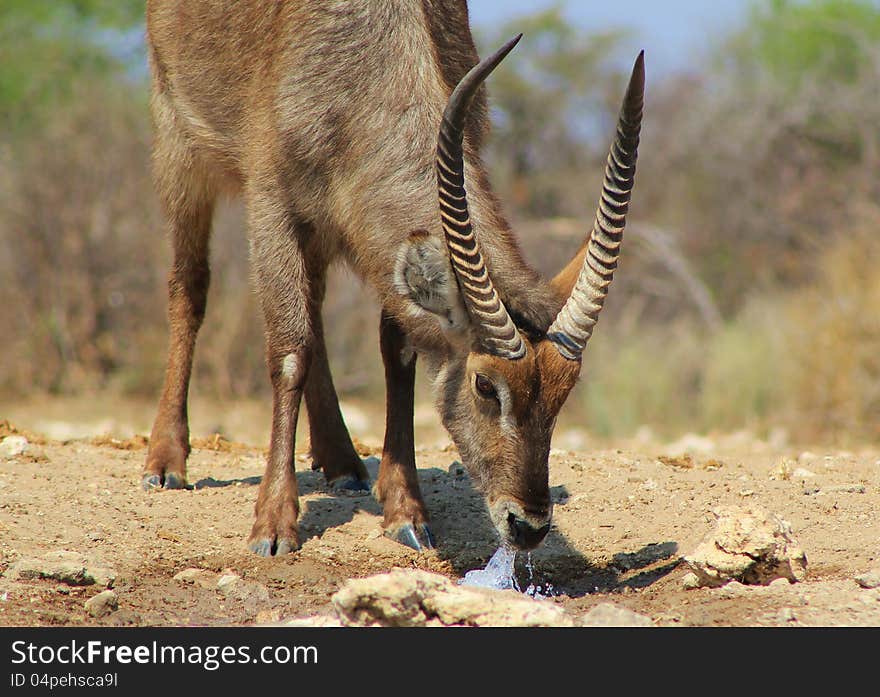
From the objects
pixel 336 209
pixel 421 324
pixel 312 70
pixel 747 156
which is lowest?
pixel 421 324

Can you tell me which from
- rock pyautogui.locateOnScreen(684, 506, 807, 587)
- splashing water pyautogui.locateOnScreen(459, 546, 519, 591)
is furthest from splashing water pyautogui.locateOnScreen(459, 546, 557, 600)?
rock pyautogui.locateOnScreen(684, 506, 807, 587)

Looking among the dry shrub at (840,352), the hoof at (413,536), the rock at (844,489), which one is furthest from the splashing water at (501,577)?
the dry shrub at (840,352)

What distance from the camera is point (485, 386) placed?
5.70m

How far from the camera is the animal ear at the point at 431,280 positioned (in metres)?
5.72

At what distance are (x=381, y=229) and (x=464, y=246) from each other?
2.95ft

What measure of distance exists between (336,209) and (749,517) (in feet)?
8.57

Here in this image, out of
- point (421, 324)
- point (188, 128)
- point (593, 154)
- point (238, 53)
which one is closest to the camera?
point (421, 324)

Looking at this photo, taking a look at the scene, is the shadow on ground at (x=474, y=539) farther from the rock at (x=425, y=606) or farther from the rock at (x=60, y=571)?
the rock at (x=425, y=606)

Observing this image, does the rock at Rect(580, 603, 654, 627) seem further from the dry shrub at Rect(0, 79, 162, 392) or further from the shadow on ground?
the dry shrub at Rect(0, 79, 162, 392)

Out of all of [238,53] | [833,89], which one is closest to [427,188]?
[238,53]

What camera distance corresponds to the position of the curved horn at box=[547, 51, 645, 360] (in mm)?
5641

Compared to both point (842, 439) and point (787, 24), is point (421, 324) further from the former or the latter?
point (787, 24)

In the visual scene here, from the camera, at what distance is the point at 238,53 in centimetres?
736

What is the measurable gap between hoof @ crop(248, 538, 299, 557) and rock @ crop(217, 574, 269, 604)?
1.68 ft
